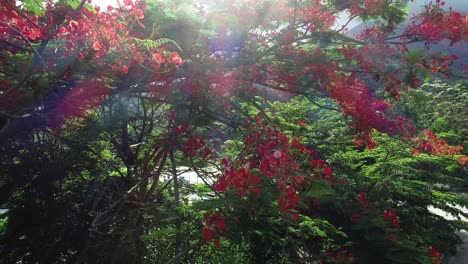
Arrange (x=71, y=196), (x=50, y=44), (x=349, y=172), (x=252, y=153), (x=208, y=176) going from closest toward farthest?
(x=50, y=44)
(x=252, y=153)
(x=208, y=176)
(x=71, y=196)
(x=349, y=172)

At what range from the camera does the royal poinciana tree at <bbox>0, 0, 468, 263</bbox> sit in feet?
9.55

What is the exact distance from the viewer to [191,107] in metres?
3.77

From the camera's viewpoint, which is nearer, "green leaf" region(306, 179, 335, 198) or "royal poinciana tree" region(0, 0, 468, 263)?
"green leaf" region(306, 179, 335, 198)

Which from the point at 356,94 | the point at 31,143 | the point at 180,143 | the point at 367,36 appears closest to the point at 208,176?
the point at 180,143

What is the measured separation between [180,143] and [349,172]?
2.85 meters

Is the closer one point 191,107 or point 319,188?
point 319,188

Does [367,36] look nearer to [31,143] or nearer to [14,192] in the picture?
[31,143]

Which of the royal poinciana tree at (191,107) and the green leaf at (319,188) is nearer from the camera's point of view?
the green leaf at (319,188)

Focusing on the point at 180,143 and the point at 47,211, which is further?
the point at 47,211

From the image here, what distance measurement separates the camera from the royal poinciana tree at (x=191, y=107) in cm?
291

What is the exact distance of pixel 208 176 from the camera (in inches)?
173

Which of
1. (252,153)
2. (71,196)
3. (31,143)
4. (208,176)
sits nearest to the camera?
(252,153)

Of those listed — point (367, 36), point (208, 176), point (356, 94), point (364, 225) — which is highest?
point (367, 36)

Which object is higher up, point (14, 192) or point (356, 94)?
point (356, 94)
